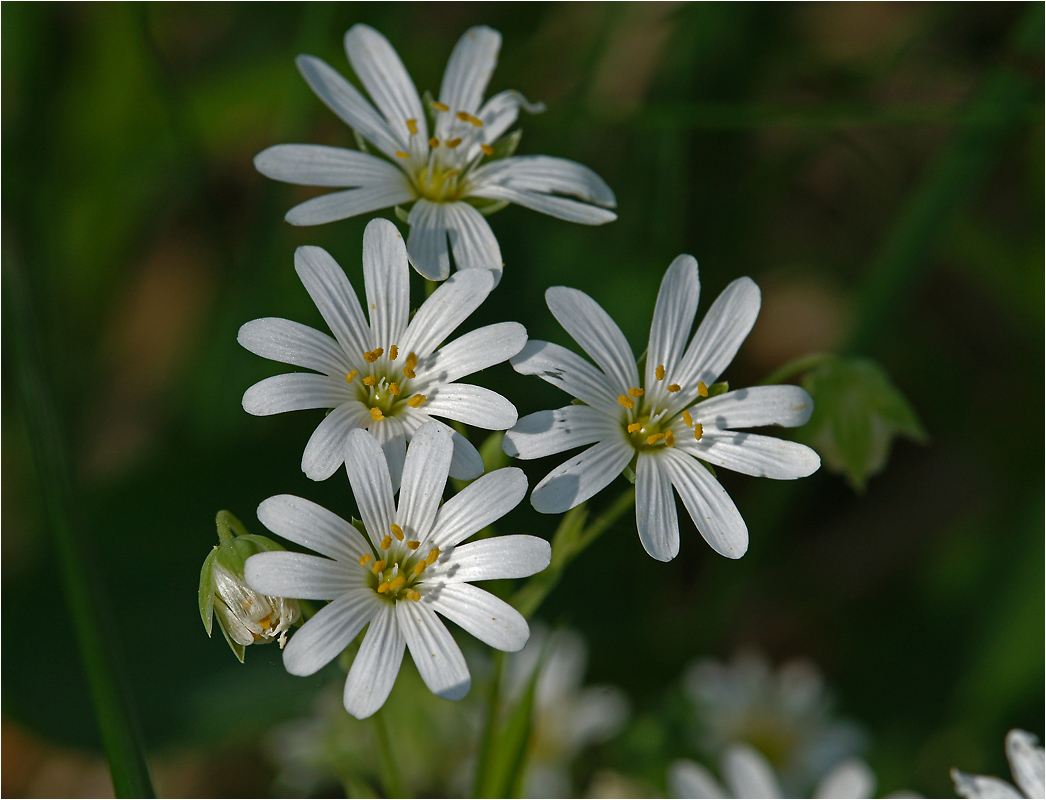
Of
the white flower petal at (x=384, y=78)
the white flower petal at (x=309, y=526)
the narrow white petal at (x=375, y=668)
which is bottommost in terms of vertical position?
the narrow white petal at (x=375, y=668)

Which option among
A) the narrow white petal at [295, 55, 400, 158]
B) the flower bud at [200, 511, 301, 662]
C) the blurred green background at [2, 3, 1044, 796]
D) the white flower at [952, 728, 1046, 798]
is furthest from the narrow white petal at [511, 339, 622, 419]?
the blurred green background at [2, 3, 1044, 796]

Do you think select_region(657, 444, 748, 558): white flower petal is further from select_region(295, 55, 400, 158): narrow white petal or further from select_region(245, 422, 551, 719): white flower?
select_region(295, 55, 400, 158): narrow white petal

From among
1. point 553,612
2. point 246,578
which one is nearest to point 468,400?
point 246,578

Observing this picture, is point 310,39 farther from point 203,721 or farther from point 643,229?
point 203,721

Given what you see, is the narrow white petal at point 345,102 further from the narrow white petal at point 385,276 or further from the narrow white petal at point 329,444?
the narrow white petal at point 329,444

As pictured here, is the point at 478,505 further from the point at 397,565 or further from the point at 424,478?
the point at 397,565

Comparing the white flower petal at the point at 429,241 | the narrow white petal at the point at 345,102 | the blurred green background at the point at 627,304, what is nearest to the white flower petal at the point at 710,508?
the white flower petal at the point at 429,241
